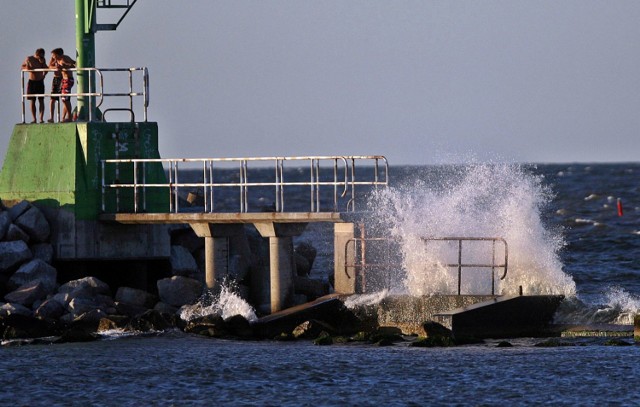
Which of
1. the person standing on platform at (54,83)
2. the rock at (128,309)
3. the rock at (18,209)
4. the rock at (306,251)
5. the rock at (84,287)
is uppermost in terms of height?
the person standing on platform at (54,83)

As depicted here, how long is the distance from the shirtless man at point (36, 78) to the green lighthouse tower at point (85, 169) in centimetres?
27

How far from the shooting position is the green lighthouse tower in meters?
28.3

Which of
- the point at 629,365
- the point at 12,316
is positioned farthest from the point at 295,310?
the point at 629,365

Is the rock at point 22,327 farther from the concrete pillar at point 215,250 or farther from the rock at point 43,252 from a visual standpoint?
the concrete pillar at point 215,250

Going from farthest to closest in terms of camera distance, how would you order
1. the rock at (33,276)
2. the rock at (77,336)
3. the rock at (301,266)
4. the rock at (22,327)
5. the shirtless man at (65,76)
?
the rock at (301,266) < the shirtless man at (65,76) < the rock at (33,276) < the rock at (22,327) < the rock at (77,336)

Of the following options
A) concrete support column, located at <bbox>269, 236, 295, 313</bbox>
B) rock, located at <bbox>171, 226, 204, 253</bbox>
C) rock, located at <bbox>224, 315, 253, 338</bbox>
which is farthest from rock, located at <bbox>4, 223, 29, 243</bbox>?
concrete support column, located at <bbox>269, 236, 295, 313</bbox>

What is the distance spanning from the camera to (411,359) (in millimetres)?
22656

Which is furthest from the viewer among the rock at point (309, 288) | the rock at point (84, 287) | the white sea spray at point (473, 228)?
the rock at point (309, 288)

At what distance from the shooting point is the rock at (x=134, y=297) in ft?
90.4

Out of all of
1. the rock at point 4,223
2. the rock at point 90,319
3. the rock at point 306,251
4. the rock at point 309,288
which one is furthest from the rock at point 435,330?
the rock at point 4,223

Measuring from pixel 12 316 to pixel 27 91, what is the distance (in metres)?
5.65

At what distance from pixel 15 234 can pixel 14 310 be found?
6.63ft

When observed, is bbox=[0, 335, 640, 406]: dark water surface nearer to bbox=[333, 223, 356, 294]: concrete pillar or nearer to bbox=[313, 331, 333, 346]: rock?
bbox=[313, 331, 333, 346]: rock

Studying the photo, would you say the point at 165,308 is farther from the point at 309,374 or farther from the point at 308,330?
the point at 309,374
